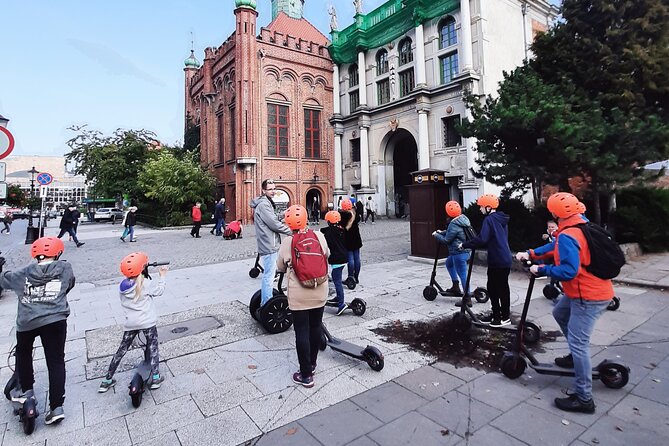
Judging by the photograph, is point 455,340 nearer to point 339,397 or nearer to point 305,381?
point 339,397

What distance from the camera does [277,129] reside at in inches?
1125

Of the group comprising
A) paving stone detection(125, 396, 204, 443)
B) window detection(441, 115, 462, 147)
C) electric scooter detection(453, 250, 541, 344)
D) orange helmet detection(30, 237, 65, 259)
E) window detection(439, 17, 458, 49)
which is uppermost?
window detection(439, 17, 458, 49)

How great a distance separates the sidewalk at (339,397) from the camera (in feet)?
8.98

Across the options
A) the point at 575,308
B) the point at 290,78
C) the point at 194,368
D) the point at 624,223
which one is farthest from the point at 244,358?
the point at 290,78

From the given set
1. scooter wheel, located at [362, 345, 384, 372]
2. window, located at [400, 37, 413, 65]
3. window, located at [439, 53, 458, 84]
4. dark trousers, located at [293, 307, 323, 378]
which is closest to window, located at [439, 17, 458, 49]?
window, located at [439, 53, 458, 84]

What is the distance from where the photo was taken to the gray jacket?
545cm

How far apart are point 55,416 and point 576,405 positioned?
14.0 feet

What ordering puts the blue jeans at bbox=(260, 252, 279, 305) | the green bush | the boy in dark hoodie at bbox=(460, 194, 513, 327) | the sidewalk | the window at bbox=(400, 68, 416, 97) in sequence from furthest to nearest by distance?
the window at bbox=(400, 68, 416, 97), the green bush, the blue jeans at bbox=(260, 252, 279, 305), the boy in dark hoodie at bbox=(460, 194, 513, 327), the sidewalk

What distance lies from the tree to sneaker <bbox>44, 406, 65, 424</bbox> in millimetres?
33944

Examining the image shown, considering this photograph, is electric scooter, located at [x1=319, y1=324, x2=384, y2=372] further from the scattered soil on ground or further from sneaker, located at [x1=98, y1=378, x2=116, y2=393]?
sneaker, located at [x1=98, y1=378, x2=116, y2=393]

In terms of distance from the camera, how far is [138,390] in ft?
10.2

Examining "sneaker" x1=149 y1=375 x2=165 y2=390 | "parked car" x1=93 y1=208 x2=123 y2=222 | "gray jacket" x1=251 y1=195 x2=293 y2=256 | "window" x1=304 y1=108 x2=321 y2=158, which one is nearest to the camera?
"sneaker" x1=149 y1=375 x2=165 y2=390

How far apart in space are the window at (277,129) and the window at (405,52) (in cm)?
978

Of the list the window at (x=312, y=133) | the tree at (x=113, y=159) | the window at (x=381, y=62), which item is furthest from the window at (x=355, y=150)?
the tree at (x=113, y=159)
